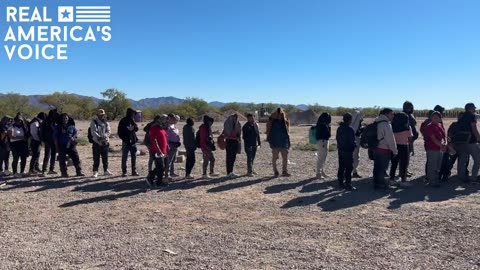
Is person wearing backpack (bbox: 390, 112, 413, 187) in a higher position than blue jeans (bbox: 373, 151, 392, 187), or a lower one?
higher

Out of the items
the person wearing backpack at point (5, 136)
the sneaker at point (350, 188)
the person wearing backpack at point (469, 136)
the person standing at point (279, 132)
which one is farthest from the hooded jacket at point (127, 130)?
the person wearing backpack at point (469, 136)

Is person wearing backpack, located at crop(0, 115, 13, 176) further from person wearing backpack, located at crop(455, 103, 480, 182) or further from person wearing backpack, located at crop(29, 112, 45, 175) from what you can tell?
person wearing backpack, located at crop(455, 103, 480, 182)

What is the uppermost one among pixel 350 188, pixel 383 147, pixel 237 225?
pixel 383 147

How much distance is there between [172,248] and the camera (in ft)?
19.9

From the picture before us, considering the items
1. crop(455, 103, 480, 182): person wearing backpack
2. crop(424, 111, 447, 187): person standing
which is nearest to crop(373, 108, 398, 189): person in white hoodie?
crop(424, 111, 447, 187): person standing

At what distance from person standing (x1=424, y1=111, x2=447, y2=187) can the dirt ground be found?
1.23 feet

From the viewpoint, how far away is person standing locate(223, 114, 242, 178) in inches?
458

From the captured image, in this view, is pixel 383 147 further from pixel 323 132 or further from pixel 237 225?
pixel 237 225

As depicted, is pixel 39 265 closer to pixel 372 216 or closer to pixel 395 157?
pixel 372 216

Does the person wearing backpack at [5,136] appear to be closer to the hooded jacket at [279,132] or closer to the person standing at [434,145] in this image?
the hooded jacket at [279,132]

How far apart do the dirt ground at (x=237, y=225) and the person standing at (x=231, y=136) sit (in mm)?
825

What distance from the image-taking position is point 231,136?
1168cm

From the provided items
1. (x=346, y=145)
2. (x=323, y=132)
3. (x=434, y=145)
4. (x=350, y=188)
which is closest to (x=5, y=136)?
(x=323, y=132)

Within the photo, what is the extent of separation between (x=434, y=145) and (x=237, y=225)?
509 cm
